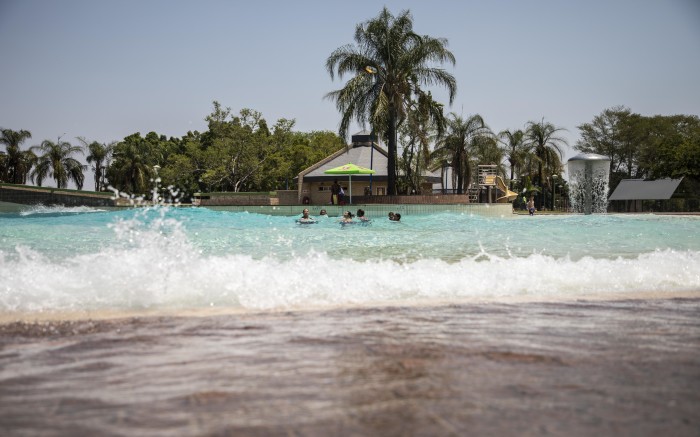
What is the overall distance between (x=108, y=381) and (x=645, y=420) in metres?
2.75

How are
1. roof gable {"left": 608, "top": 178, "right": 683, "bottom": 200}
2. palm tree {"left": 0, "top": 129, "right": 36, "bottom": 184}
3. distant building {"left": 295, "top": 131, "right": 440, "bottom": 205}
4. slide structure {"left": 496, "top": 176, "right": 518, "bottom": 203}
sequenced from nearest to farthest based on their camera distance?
distant building {"left": 295, "top": 131, "right": 440, "bottom": 205}
slide structure {"left": 496, "top": 176, "right": 518, "bottom": 203}
roof gable {"left": 608, "top": 178, "right": 683, "bottom": 200}
palm tree {"left": 0, "top": 129, "right": 36, "bottom": 184}

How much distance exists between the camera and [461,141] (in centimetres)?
4444

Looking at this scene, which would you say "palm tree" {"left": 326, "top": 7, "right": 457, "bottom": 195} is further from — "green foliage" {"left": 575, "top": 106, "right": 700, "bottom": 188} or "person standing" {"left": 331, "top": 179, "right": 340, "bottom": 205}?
"green foliage" {"left": 575, "top": 106, "right": 700, "bottom": 188}

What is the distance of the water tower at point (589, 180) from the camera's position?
3638cm

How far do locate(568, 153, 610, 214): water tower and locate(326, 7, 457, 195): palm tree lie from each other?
10015 millimetres

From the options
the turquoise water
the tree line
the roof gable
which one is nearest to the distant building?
the tree line

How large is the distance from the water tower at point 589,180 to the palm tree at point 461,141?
8.23 meters

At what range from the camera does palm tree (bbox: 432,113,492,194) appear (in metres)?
44.2

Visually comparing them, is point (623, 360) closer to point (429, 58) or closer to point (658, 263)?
point (658, 263)

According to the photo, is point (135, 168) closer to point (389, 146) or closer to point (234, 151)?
point (234, 151)

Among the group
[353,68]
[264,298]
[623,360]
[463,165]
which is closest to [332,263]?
[264,298]

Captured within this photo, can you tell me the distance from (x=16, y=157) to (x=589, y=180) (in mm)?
55361

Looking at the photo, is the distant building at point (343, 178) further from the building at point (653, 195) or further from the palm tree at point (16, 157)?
the palm tree at point (16, 157)

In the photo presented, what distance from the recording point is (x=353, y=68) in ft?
110
